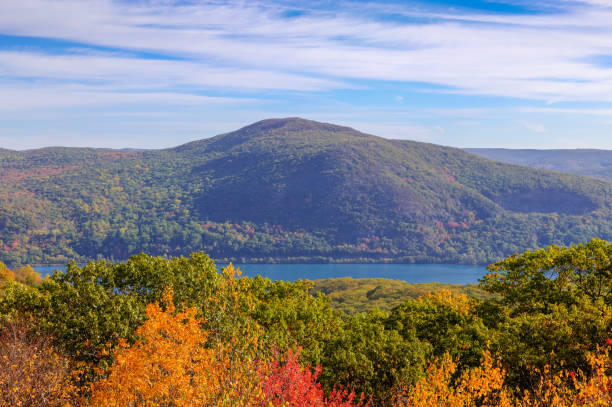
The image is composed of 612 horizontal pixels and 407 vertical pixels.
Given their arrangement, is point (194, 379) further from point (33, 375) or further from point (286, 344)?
point (33, 375)

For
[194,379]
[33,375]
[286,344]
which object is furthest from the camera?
[286,344]

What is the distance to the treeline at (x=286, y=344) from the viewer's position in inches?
822

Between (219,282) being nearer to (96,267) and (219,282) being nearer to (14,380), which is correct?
(96,267)

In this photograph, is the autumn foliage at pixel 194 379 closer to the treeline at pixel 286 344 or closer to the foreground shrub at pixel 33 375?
the treeline at pixel 286 344

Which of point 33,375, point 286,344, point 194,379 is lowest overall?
point 33,375

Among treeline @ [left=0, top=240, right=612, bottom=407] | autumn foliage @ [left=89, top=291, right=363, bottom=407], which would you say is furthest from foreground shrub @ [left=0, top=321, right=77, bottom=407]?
autumn foliage @ [left=89, top=291, right=363, bottom=407]

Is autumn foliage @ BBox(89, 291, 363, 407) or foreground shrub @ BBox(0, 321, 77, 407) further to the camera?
foreground shrub @ BBox(0, 321, 77, 407)

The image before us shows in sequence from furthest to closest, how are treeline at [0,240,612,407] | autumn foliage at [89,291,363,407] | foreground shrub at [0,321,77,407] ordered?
1. foreground shrub at [0,321,77,407]
2. treeline at [0,240,612,407]
3. autumn foliage at [89,291,363,407]

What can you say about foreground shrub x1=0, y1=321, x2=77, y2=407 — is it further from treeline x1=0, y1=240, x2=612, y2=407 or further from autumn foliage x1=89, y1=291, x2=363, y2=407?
autumn foliage x1=89, y1=291, x2=363, y2=407

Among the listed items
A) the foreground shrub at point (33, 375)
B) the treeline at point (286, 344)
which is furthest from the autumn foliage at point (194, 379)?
the foreground shrub at point (33, 375)

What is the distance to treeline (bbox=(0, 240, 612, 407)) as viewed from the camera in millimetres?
20875

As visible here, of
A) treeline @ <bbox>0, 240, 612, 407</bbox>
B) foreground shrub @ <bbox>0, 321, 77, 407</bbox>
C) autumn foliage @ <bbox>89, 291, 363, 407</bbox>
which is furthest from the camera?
foreground shrub @ <bbox>0, 321, 77, 407</bbox>

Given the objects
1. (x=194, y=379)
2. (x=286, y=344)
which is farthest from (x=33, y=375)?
(x=286, y=344)

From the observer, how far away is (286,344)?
28281 mm
